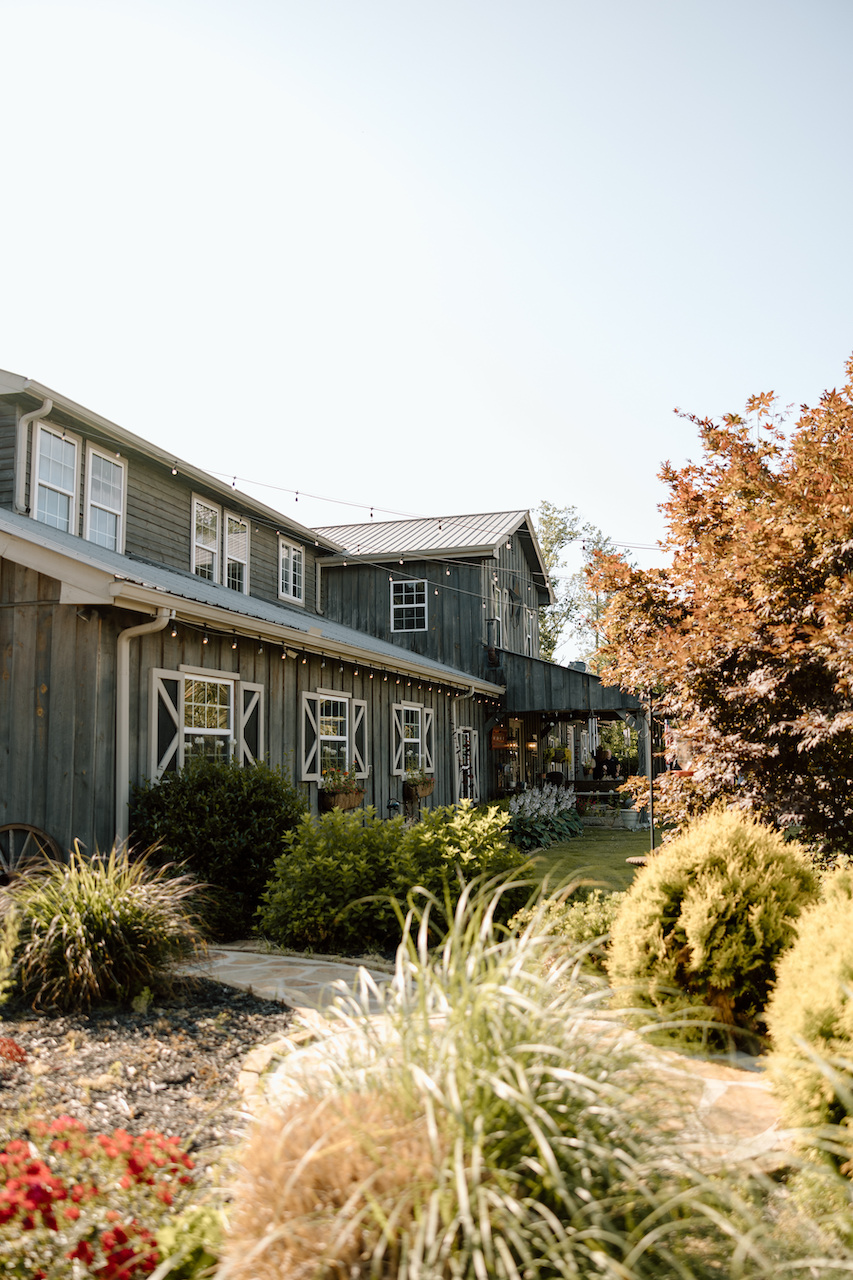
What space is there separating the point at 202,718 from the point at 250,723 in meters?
0.97

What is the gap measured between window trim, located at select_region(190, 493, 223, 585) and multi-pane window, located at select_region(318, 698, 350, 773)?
9.00 feet

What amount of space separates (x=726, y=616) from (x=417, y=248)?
5.06 meters

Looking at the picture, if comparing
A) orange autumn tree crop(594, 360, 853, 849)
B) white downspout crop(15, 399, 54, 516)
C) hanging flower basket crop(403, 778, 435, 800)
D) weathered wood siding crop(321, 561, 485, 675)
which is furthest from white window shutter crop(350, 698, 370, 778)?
weathered wood siding crop(321, 561, 485, 675)

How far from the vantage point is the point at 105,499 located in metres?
11.6

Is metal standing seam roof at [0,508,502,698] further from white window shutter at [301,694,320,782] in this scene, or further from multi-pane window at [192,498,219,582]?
white window shutter at [301,694,320,782]

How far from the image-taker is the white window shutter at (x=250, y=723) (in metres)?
9.69

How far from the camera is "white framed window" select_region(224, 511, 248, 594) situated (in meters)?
14.2

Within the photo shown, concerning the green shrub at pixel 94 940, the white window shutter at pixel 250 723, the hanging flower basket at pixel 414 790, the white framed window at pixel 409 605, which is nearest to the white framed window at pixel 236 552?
the hanging flower basket at pixel 414 790

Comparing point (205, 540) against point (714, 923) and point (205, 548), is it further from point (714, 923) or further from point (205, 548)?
point (714, 923)

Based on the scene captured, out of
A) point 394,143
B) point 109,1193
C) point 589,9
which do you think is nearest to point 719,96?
point 589,9

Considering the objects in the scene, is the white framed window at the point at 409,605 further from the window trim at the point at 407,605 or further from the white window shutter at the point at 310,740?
the white window shutter at the point at 310,740

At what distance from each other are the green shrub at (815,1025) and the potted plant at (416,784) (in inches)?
435

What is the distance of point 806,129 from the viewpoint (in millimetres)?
7691

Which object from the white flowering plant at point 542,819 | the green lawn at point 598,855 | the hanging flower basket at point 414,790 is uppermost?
the hanging flower basket at point 414,790
